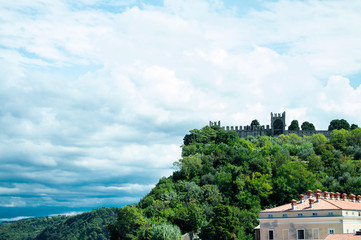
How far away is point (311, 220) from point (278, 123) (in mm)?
84992

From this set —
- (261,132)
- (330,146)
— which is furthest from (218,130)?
(330,146)

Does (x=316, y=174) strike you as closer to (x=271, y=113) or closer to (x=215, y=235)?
(x=215, y=235)

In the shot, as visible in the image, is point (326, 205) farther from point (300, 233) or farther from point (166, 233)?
point (166, 233)

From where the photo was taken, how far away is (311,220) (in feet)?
207

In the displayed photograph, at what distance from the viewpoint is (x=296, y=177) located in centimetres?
9494

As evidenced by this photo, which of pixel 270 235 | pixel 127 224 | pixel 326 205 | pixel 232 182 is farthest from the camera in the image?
pixel 232 182

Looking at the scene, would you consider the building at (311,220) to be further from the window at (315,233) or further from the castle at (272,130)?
the castle at (272,130)

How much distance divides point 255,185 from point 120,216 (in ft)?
82.6

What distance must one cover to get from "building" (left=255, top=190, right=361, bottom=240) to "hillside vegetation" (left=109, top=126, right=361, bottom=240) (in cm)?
989

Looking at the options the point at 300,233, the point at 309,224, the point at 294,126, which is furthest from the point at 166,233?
the point at 294,126

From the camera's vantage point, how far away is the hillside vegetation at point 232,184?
80625 millimetres

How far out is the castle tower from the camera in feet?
477

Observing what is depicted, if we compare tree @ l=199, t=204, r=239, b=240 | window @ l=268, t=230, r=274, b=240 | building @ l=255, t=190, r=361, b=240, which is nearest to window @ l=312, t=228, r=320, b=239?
building @ l=255, t=190, r=361, b=240

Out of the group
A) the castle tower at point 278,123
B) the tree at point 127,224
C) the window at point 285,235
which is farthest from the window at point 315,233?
the castle tower at point 278,123
